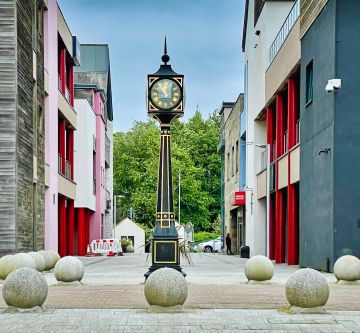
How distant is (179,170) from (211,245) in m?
9.98

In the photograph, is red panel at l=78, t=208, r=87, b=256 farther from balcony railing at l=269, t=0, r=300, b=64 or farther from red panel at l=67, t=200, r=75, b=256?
balcony railing at l=269, t=0, r=300, b=64

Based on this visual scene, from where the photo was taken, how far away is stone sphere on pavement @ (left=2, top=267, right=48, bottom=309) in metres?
12.5

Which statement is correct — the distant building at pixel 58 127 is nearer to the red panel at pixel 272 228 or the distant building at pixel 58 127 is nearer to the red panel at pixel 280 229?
the red panel at pixel 280 229

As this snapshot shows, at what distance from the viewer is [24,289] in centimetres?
1250

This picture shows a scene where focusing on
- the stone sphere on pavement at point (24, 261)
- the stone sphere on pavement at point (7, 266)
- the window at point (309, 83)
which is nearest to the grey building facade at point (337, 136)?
the window at point (309, 83)

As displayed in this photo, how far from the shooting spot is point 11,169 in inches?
1054

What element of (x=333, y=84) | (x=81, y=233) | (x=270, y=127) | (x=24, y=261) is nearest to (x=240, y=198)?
(x=270, y=127)

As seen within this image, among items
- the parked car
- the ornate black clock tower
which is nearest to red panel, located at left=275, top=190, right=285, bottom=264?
the ornate black clock tower

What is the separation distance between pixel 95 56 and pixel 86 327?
61.9 metres

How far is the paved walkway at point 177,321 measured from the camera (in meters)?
11.1

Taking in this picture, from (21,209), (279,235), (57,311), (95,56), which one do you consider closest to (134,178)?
(95,56)

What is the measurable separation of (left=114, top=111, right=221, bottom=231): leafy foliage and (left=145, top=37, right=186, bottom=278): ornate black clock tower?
63554 mm

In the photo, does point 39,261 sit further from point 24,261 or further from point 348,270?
point 348,270

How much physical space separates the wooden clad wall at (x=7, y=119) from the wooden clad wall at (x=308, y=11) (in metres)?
9.85
